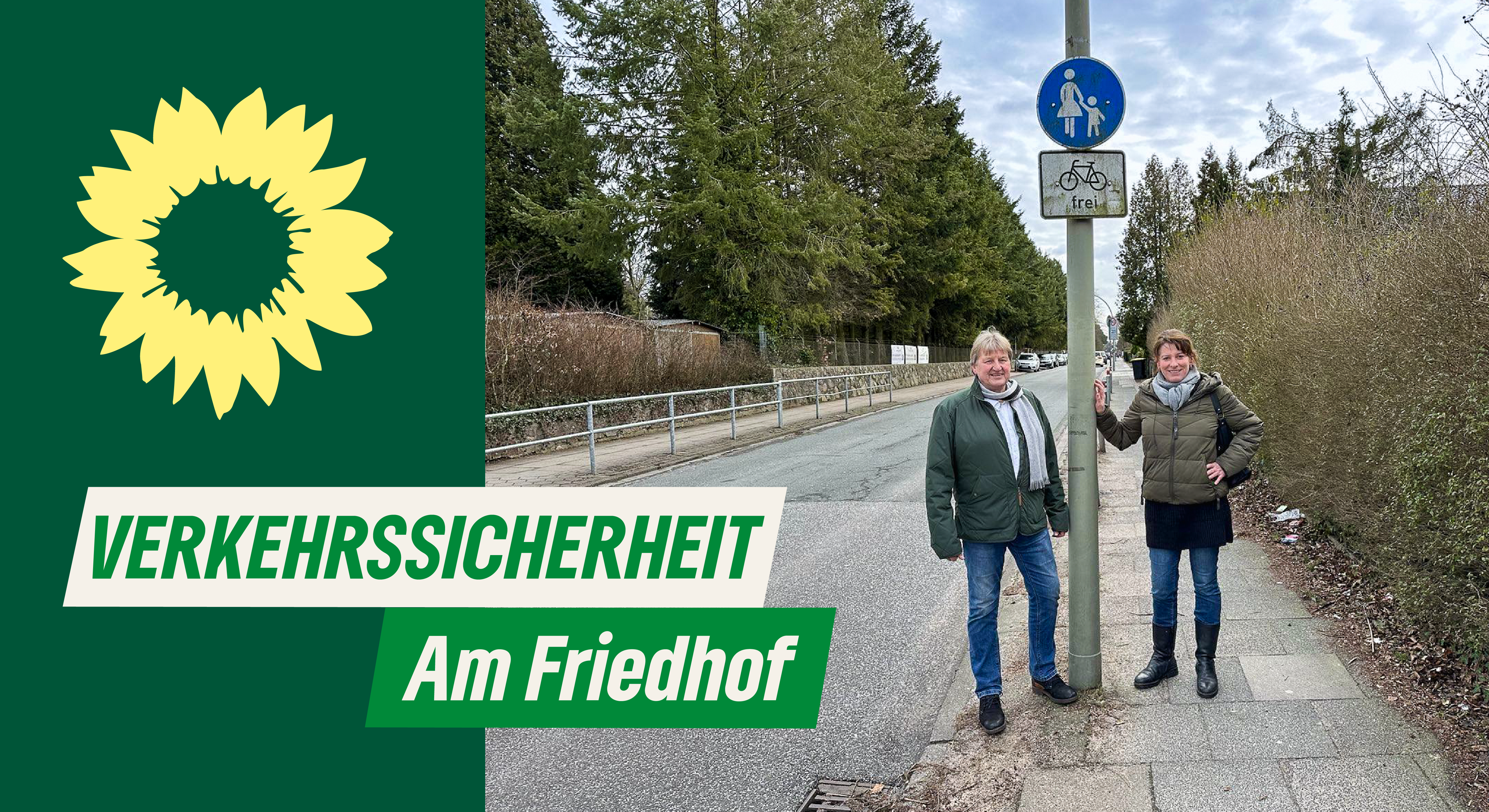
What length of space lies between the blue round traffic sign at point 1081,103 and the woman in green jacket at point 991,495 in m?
0.97

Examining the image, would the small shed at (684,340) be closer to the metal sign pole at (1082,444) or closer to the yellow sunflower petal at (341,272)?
the metal sign pole at (1082,444)

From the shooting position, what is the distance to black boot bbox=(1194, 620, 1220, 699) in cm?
401

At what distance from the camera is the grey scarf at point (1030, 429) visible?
12.7 ft

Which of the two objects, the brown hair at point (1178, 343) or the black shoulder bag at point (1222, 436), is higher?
the brown hair at point (1178, 343)

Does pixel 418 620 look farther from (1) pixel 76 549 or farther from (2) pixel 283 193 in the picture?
(2) pixel 283 193

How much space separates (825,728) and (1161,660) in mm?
1539

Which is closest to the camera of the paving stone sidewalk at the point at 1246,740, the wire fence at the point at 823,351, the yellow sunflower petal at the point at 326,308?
the paving stone sidewalk at the point at 1246,740

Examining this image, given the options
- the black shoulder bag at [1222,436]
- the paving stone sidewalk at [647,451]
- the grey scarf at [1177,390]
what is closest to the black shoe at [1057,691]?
the black shoulder bag at [1222,436]

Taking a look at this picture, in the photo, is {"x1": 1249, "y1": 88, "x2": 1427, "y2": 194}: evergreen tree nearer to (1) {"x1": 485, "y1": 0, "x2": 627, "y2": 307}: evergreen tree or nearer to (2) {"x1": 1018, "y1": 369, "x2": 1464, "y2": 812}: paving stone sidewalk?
(2) {"x1": 1018, "y1": 369, "x2": 1464, "y2": 812}: paving stone sidewalk

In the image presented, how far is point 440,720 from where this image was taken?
3.76 m

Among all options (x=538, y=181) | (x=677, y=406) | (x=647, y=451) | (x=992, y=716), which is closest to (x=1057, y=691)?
(x=992, y=716)

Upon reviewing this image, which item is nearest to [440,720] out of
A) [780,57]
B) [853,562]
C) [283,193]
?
[283,193]

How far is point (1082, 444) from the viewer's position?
4062mm

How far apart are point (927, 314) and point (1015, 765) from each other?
43451mm
